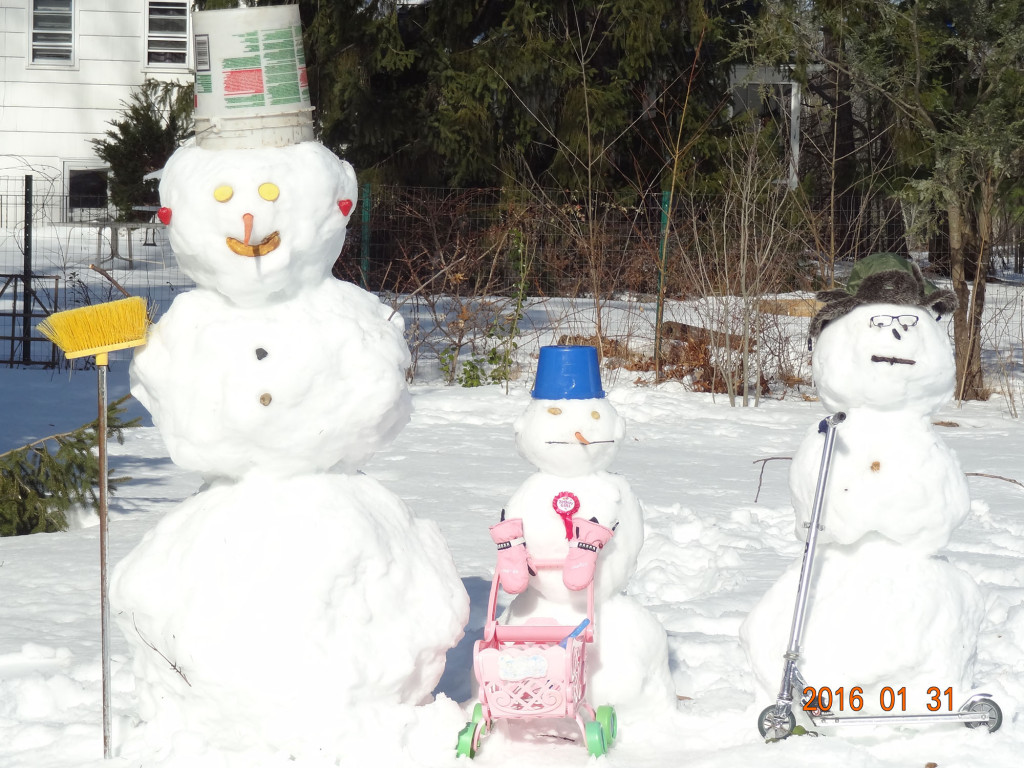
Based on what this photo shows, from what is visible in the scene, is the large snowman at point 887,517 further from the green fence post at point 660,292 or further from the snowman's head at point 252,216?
the green fence post at point 660,292

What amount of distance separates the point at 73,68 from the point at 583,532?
19.9 metres

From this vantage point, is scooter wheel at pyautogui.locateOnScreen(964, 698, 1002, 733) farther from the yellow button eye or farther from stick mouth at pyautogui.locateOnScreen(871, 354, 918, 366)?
the yellow button eye

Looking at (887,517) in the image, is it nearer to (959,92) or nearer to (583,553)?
(583,553)

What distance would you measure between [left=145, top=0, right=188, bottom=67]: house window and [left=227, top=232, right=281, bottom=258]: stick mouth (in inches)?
736

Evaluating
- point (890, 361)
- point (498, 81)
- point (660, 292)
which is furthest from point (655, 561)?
point (498, 81)

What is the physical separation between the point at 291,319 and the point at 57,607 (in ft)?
6.57

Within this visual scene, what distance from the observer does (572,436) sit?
328 centimetres

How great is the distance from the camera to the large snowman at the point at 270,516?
292 cm

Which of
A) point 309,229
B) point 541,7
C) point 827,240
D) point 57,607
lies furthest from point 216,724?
point 541,7

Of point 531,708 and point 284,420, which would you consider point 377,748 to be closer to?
point 531,708

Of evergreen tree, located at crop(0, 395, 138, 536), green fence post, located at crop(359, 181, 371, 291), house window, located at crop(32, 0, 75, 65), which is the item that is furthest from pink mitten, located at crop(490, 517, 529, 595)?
house window, located at crop(32, 0, 75, 65)

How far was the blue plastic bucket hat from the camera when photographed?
132 inches

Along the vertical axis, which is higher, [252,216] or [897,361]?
[252,216]

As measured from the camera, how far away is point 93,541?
17.3 ft
